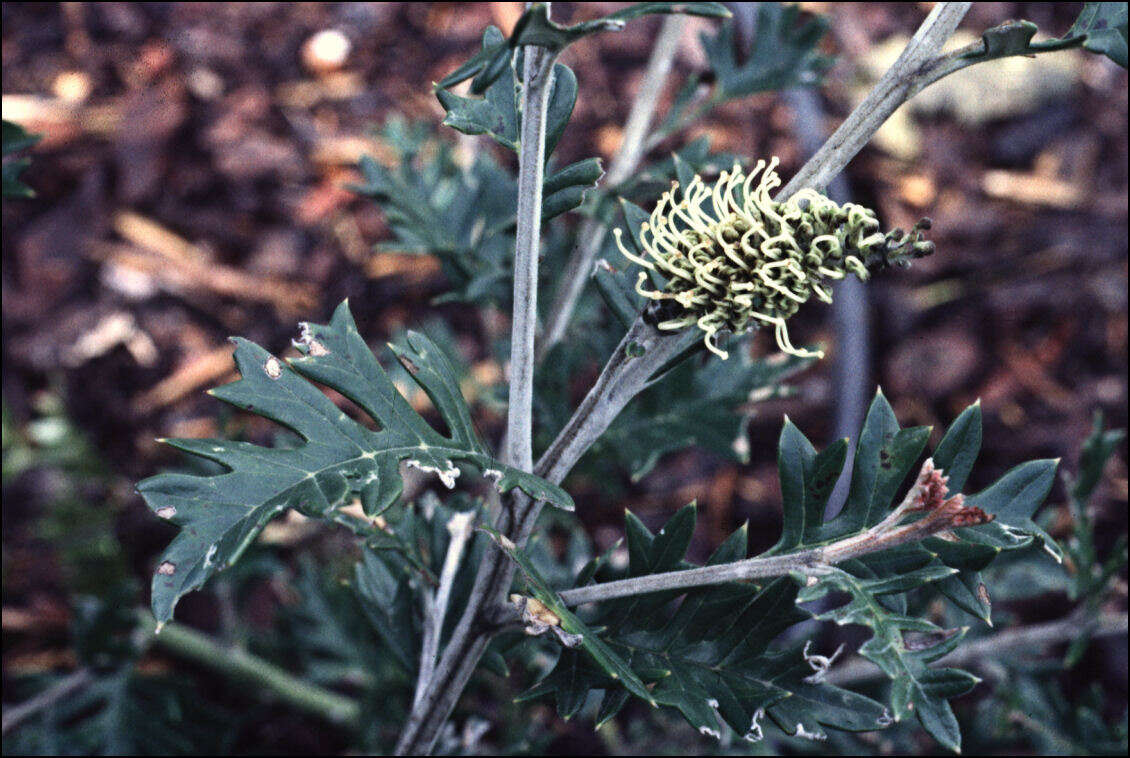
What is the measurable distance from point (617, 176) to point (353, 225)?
1193mm

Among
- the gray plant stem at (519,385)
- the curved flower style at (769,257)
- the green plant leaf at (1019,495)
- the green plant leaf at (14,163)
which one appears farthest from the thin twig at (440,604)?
the green plant leaf at (14,163)

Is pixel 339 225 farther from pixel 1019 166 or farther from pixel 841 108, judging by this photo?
pixel 1019 166

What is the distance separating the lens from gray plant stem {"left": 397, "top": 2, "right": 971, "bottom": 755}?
67 centimetres

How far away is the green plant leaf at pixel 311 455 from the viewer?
651 millimetres

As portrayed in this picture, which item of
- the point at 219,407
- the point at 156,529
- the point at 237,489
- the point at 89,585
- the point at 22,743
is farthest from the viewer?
the point at 219,407

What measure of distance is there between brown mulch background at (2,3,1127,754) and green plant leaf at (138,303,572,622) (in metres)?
1.36

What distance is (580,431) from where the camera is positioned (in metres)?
0.76

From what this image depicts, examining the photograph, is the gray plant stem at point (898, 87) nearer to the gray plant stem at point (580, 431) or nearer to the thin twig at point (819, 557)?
the gray plant stem at point (580, 431)

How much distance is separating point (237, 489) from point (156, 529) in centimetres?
147

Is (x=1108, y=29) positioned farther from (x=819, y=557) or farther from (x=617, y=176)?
(x=617, y=176)

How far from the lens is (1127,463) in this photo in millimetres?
1792

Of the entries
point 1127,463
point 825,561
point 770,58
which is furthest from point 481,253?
point 1127,463

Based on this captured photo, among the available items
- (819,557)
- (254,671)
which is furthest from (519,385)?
(254,671)

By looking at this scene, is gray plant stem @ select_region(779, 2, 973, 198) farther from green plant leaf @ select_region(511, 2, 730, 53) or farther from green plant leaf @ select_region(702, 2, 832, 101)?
green plant leaf @ select_region(702, 2, 832, 101)
